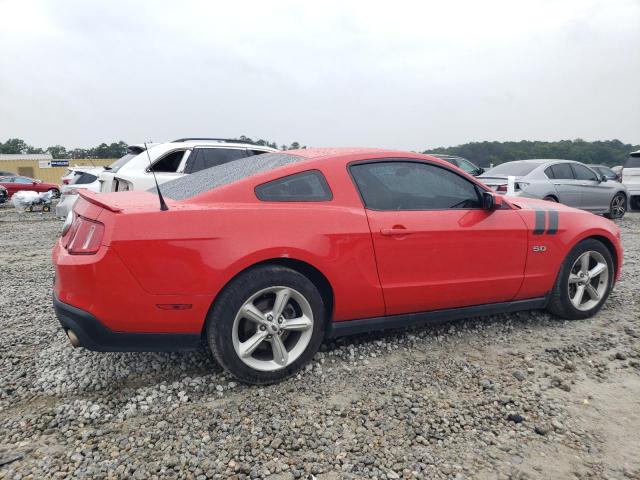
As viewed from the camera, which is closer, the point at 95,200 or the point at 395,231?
the point at 95,200

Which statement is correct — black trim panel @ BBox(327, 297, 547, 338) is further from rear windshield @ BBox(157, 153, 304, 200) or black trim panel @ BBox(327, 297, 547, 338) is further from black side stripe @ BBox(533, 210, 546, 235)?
rear windshield @ BBox(157, 153, 304, 200)

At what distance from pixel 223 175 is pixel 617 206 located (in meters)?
11.3

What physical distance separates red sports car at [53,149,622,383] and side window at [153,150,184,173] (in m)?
3.96

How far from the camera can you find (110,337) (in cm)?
251

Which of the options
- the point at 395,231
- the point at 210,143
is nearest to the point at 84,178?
the point at 210,143

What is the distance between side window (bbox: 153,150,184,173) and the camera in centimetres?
709

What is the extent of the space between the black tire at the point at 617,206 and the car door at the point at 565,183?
5.70 ft

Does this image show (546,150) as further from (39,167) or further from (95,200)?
(39,167)

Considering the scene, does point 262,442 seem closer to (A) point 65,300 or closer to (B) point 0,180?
(A) point 65,300

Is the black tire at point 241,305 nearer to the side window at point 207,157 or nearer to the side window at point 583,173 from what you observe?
the side window at point 207,157

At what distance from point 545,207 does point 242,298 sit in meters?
2.56

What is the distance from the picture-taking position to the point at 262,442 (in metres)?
2.25

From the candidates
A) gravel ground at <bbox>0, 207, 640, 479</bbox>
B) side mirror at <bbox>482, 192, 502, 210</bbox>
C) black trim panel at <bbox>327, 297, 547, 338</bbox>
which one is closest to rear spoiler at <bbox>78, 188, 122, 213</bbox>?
gravel ground at <bbox>0, 207, 640, 479</bbox>

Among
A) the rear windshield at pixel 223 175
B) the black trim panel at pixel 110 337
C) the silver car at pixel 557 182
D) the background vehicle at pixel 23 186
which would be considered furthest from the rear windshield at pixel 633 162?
the background vehicle at pixel 23 186
